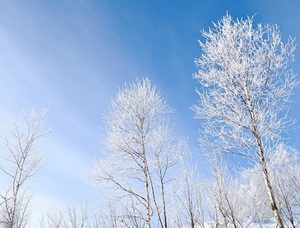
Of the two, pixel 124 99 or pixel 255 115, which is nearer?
pixel 255 115

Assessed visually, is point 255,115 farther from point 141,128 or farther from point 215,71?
point 141,128

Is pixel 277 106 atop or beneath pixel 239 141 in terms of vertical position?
atop

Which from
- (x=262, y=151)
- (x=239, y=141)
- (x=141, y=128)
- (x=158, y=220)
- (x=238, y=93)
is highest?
(x=141, y=128)

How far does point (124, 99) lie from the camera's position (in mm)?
9961

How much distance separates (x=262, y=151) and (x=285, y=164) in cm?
1024

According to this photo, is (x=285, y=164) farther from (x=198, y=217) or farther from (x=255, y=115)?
(x=255, y=115)

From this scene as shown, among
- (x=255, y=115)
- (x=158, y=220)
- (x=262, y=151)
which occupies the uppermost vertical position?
(x=255, y=115)

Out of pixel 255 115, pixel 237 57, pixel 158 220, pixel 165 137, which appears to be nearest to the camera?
pixel 255 115

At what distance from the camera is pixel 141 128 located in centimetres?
968

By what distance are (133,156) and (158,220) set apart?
2406 millimetres

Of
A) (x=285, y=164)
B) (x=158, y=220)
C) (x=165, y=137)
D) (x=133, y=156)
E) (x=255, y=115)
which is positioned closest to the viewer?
(x=255, y=115)

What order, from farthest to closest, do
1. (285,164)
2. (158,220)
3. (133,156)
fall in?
(285,164) < (133,156) < (158,220)

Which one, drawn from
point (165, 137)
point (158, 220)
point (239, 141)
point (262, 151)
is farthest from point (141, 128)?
point (262, 151)

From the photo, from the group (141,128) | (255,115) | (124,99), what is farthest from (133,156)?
(255,115)
